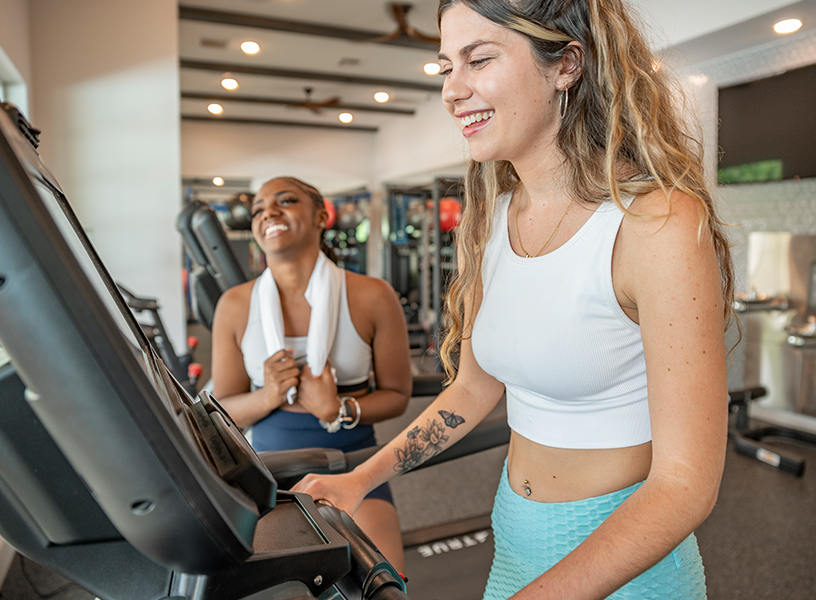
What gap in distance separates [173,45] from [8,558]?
11.5 ft

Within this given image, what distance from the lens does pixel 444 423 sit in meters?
1.07

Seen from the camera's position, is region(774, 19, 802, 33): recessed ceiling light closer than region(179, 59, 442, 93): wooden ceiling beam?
Yes

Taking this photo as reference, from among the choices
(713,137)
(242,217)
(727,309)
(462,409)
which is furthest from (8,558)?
(713,137)

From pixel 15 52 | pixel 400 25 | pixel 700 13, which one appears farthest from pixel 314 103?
pixel 700 13

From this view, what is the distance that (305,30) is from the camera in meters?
6.15

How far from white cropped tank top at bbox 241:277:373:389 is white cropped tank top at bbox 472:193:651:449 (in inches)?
35.1

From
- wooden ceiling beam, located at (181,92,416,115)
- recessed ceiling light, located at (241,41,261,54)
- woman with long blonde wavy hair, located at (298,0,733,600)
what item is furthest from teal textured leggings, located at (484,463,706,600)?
wooden ceiling beam, located at (181,92,416,115)

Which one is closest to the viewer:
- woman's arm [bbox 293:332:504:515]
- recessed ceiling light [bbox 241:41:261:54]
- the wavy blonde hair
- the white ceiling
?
the wavy blonde hair

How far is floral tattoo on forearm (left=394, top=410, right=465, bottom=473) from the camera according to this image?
103cm

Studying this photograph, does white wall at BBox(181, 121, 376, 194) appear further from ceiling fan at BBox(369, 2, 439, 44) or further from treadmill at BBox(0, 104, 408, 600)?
treadmill at BBox(0, 104, 408, 600)

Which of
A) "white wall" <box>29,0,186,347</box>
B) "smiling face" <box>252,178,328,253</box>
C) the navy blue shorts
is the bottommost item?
the navy blue shorts

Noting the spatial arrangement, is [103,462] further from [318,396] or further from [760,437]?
[760,437]

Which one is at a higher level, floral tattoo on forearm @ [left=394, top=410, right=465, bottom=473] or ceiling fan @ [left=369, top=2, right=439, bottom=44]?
ceiling fan @ [left=369, top=2, right=439, bottom=44]

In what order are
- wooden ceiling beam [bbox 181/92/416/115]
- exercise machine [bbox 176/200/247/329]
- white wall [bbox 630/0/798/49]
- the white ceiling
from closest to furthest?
exercise machine [bbox 176/200/247/329]
white wall [bbox 630/0/798/49]
the white ceiling
wooden ceiling beam [bbox 181/92/416/115]
